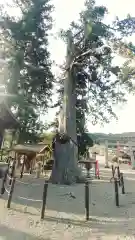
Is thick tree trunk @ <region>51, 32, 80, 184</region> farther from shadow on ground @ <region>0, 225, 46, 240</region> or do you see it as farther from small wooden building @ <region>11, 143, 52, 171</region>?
shadow on ground @ <region>0, 225, 46, 240</region>

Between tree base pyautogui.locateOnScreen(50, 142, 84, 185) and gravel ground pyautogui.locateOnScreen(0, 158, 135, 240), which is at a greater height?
tree base pyautogui.locateOnScreen(50, 142, 84, 185)

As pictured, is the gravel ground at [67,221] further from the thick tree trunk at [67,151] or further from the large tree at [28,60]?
the large tree at [28,60]

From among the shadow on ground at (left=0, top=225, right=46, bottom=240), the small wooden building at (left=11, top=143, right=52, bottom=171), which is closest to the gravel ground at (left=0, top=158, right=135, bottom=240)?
the shadow on ground at (left=0, top=225, right=46, bottom=240)

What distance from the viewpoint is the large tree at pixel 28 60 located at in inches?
630

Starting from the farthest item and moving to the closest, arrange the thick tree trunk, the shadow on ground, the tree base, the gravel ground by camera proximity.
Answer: the thick tree trunk → the tree base → the gravel ground → the shadow on ground

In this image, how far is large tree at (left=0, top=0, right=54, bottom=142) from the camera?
16.0 metres

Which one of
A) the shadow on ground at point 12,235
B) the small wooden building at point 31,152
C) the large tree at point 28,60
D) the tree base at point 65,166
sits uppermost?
the large tree at point 28,60

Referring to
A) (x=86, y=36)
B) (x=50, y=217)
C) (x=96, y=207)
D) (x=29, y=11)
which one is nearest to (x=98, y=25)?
(x=86, y=36)

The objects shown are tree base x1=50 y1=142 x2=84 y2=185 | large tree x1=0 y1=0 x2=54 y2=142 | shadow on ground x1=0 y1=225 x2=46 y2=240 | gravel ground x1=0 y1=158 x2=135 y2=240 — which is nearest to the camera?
shadow on ground x1=0 y1=225 x2=46 y2=240

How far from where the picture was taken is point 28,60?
61.2 ft

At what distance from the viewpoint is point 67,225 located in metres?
4.86

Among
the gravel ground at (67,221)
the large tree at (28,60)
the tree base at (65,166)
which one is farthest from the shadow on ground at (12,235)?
the large tree at (28,60)

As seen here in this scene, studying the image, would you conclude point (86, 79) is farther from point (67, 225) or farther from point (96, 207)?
point (67, 225)

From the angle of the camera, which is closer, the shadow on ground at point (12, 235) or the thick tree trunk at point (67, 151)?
the shadow on ground at point (12, 235)
